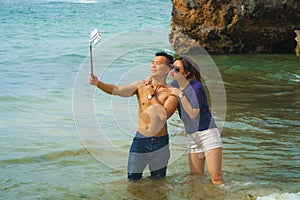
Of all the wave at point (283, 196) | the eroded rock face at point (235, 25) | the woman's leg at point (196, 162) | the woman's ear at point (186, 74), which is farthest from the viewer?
the eroded rock face at point (235, 25)

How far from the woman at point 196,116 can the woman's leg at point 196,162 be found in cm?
5

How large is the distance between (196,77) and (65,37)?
1772 cm

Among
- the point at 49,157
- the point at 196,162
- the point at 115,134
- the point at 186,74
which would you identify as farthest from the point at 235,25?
the point at 186,74

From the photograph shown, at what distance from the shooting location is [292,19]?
13023 mm

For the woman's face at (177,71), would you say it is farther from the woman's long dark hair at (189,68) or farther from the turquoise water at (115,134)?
the turquoise water at (115,134)

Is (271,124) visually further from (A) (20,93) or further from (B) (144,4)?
(B) (144,4)

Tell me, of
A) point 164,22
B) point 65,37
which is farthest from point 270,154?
point 164,22

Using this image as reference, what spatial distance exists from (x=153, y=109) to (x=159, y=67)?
389 millimetres

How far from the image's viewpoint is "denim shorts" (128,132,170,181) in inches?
191

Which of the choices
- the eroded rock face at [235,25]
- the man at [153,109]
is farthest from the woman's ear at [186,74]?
the eroded rock face at [235,25]

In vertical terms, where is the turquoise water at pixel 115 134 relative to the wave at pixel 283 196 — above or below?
below

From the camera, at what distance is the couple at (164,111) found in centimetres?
479

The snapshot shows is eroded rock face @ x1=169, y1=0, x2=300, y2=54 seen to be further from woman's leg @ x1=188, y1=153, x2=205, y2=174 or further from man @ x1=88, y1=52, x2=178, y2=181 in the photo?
man @ x1=88, y1=52, x2=178, y2=181

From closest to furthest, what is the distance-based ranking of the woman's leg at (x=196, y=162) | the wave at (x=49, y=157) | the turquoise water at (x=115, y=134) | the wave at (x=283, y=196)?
the wave at (x=283, y=196), the woman's leg at (x=196, y=162), the turquoise water at (x=115, y=134), the wave at (x=49, y=157)
